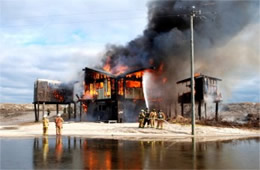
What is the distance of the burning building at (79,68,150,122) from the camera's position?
127ft

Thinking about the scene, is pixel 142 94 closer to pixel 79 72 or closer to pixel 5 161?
pixel 79 72

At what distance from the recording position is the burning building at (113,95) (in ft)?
127

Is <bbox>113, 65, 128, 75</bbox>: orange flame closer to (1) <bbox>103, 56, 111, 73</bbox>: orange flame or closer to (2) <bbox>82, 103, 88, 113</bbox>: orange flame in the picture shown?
(1) <bbox>103, 56, 111, 73</bbox>: orange flame

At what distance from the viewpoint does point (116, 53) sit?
5412 centimetres

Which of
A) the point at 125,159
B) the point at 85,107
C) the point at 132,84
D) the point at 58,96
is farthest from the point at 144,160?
the point at 58,96

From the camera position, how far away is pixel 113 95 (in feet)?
128

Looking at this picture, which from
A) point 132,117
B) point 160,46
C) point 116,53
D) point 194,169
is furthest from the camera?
point 116,53

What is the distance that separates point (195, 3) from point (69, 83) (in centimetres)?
2255

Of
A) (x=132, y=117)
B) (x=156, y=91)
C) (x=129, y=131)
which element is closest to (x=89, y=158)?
(x=129, y=131)

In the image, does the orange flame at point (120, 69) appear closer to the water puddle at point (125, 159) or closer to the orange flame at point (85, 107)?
the orange flame at point (85, 107)

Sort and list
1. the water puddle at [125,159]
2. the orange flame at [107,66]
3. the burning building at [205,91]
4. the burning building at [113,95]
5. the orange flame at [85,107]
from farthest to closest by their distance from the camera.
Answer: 1. the orange flame at [107,66]
2. the orange flame at [85,107]
3. the burning building at [205,91]
4. the burning building at [113,95]
5. the water puddle at [125,159]

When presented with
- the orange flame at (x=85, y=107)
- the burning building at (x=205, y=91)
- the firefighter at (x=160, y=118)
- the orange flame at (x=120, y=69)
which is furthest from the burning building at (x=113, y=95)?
the firefighter at (x=160, y=118)

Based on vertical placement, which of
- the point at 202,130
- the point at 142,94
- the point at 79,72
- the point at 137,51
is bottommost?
the point at 202,130

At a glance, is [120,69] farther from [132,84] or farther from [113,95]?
[113,95]
